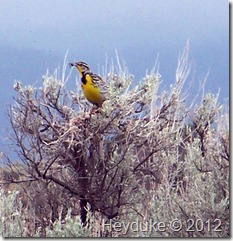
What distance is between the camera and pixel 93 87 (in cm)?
518

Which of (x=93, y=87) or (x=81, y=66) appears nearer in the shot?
(x=93, y=87)

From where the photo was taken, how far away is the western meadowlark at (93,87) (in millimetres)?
5148

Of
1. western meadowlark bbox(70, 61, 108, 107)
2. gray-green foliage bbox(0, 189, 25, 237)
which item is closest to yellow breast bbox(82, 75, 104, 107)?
western meadowlark bbox(70, 61, 108, 107)

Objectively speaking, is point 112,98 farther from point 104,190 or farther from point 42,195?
point 42,195

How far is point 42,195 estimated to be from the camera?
5.60 meters

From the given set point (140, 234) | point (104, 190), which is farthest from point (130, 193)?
point (140, 234)

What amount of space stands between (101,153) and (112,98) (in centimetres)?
43

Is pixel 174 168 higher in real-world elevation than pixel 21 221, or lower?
higher

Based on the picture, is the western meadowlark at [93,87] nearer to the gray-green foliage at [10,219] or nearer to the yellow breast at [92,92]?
the yellow breast at [92,92]

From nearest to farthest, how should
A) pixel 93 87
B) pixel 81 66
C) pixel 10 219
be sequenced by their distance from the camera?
pixel 10 219, pixel 93 87, pixel 81 66

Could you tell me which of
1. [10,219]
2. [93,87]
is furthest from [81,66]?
[10,219]

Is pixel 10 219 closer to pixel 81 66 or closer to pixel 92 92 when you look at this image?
pixel 92 92

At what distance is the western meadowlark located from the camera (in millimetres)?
5148

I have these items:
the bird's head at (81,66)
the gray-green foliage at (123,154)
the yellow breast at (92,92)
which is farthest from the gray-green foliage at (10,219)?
the bird's head at (81,66)
